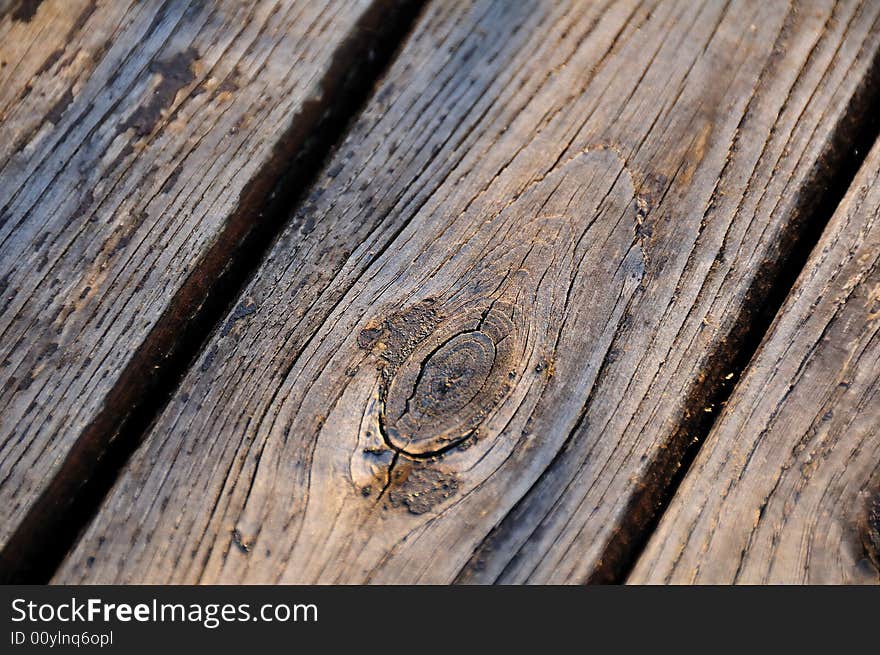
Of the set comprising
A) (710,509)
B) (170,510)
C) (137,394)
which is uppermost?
(710,509)

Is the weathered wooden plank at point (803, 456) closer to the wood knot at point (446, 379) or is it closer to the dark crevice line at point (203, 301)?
the wood knot at point (446, 379)

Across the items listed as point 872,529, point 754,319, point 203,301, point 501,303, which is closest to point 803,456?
point 872,529

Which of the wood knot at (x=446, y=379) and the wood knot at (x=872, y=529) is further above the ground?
the wood knot at (x=872, y=529)

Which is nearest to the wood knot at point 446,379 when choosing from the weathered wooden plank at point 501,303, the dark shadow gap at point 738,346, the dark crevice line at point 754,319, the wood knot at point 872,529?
the weathered wooden plank at point 501,303

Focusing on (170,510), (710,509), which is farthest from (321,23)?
(710,509)

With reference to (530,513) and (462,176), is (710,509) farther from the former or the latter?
(462,176)

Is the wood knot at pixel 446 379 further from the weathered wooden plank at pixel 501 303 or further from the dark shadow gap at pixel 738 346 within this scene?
the dark shadow gap at pixel 738 346
